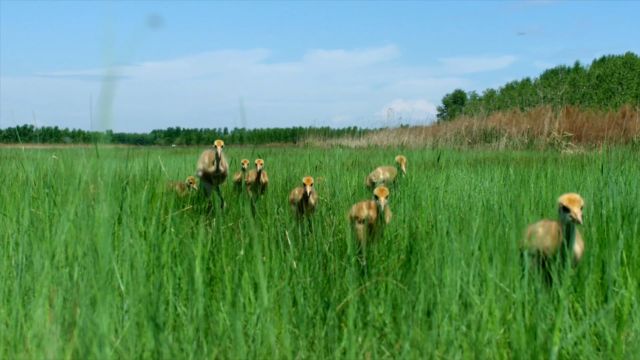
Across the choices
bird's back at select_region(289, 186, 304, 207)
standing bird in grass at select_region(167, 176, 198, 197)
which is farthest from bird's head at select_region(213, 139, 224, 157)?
bird's back at select_region(289, 186, 304, 207)

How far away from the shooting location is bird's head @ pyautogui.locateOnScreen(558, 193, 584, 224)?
10.5 feet

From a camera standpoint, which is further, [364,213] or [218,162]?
[218,162]

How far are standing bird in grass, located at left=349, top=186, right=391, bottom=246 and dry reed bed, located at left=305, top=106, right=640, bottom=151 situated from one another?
45.9 ft

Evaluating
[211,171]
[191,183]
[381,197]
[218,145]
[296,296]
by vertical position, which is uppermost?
[218,145]

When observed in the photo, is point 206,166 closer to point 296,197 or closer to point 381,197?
point 296,197

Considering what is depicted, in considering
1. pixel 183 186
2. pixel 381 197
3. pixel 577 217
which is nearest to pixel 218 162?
pixel 183 186

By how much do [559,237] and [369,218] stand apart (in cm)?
123

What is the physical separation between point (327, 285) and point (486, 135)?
18564 millimetres

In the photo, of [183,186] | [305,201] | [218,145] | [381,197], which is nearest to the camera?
[381,197]

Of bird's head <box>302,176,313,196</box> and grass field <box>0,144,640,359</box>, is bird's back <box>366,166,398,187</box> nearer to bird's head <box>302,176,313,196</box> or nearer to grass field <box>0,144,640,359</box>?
bird's head <box>302,176,313,196</box>

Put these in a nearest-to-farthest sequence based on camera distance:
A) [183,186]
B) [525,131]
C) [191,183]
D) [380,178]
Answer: [380,178]
[183,186]
[191,183]
[525,131]

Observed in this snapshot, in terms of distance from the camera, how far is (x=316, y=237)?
3.93 m

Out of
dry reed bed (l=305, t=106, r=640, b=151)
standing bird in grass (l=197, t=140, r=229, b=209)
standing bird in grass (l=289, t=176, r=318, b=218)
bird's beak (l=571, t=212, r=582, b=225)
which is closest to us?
bird's beak (l=571, t=212, r=582, b=225)

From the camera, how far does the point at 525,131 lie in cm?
1939
